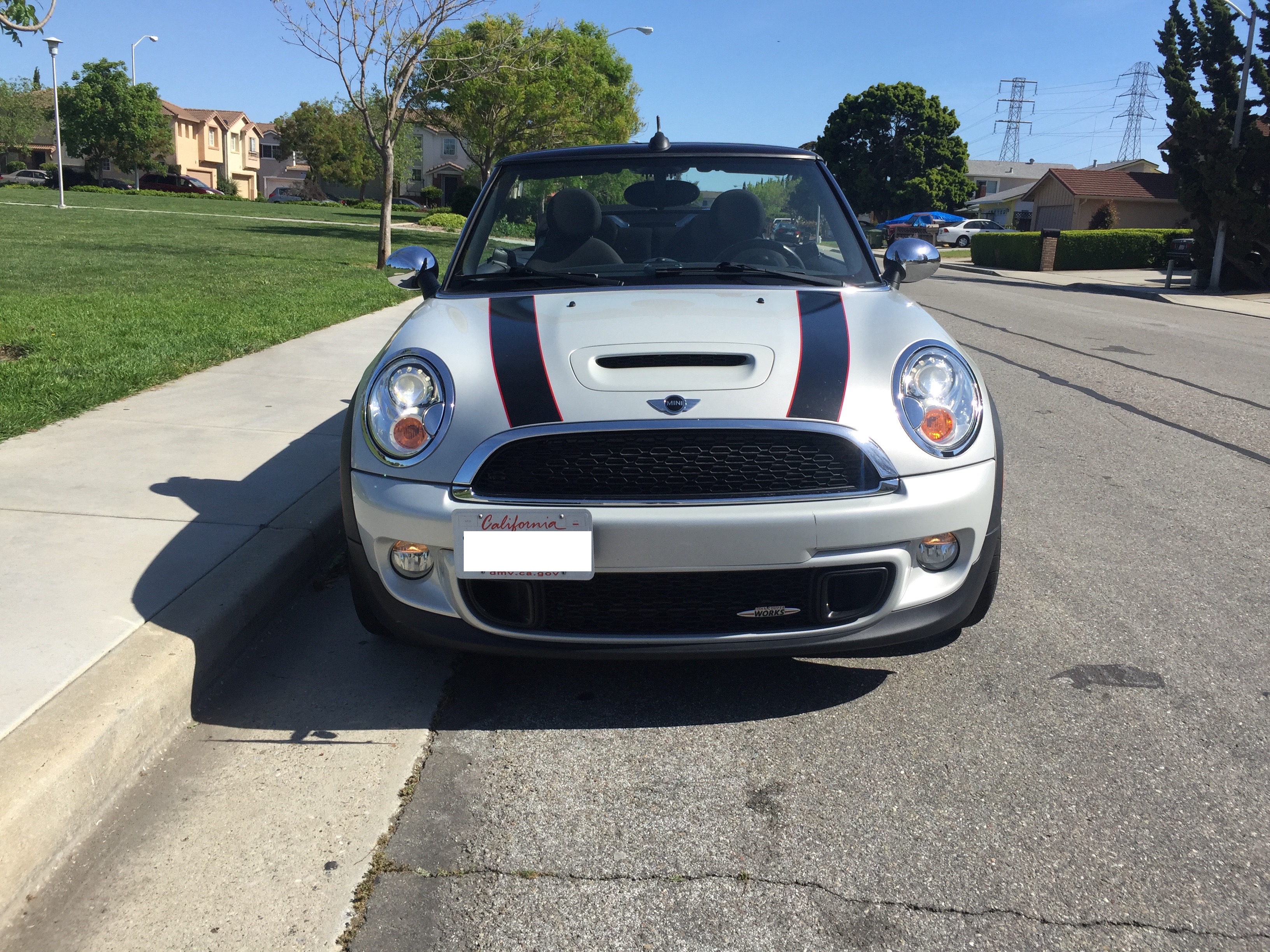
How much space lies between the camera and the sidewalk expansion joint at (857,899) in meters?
2.10

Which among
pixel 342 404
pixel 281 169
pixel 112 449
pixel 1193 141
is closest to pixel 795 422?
pixel 112 449

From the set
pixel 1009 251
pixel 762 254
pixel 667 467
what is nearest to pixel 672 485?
pixel 667 467

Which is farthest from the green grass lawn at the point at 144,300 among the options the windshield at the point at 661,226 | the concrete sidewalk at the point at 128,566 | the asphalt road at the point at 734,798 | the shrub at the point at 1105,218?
the shrub at the point at 1105,218

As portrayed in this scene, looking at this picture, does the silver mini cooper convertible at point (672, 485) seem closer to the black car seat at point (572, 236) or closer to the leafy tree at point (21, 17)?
the black car seat at point (572, 236)

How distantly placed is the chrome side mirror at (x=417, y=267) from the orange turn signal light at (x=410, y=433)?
129 centimetres

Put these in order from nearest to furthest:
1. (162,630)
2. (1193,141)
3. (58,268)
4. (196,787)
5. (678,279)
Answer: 1. (196,787)
2. (162,630)
3. (678,279)
4. (58,268)
5. (1193,141)

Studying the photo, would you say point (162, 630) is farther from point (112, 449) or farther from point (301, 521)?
point (112, 449)

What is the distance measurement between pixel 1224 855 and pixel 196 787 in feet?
7.83

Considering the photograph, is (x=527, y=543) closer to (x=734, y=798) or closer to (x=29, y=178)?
(x=734, y=798)

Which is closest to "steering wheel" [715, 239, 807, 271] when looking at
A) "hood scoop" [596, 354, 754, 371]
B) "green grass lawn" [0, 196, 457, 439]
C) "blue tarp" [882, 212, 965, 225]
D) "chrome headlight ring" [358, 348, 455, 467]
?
"hood scoop" [596, 354, 754, 371]

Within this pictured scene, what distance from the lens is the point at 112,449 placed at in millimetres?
5242

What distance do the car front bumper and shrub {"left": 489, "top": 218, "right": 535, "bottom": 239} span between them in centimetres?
164

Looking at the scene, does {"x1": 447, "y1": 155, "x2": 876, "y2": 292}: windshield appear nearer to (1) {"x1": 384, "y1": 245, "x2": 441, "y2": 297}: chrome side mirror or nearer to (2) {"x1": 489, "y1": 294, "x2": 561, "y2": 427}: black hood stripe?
(1) {"x1": 384, "y1": 245, "x2": 441, "y2": 297}: chrome side mirror

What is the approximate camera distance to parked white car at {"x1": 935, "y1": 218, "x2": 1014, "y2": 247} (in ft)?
185
